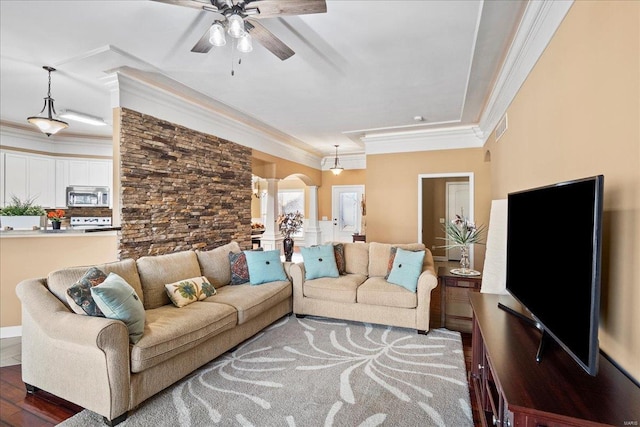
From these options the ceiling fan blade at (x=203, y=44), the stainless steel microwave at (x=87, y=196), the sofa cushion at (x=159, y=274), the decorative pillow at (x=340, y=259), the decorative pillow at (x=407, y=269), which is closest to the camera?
the ceiling fan blade at (x=203, y=44)

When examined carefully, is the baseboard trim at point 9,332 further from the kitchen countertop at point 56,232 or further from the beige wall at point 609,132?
the beige wall at point 609,132

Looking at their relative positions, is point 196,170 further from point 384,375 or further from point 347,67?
point 384,375

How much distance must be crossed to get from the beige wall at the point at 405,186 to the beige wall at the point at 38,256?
450 centimetres

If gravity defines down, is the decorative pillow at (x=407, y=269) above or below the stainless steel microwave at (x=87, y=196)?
below

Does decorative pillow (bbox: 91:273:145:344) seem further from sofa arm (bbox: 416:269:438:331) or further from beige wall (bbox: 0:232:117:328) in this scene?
sofa arm (bbox: 416:269:438:331)

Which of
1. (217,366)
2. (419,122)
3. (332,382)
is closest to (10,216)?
(217,366)

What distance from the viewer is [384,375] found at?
2.61 m

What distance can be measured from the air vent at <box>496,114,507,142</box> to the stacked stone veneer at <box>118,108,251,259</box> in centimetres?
385

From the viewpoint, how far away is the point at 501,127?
3.80 meters

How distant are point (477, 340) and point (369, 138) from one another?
470 centimetres

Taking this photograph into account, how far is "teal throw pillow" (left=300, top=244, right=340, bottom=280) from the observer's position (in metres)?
4.05

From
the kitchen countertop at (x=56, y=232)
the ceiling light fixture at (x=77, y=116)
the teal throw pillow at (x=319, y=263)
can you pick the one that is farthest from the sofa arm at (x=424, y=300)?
the ceiling light fixture at (x=77, y=116)

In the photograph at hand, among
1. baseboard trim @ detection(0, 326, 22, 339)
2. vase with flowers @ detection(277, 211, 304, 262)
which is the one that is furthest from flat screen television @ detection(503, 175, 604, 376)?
vase with flowers @ detection(277, 211, 304, 262)

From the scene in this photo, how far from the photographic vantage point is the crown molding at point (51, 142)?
5566 mm
